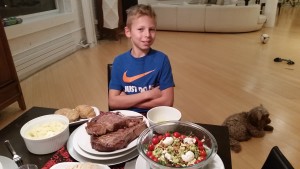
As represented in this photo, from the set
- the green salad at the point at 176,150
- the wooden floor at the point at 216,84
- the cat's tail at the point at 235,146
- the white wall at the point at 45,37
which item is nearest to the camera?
the green salad at the point at 176,150

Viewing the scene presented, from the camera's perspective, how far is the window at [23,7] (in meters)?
3.49

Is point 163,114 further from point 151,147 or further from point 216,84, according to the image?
point 216,84

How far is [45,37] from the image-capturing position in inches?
156

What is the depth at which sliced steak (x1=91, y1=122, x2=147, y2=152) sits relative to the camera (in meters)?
0.80

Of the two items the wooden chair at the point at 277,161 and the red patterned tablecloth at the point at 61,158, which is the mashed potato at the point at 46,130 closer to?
the red patterned tablecloth at the point at 61,158

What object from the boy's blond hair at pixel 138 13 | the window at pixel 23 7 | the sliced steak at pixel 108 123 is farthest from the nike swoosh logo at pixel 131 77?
the window at pixel 23 7

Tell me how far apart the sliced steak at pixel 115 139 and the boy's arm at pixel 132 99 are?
1.08 feet

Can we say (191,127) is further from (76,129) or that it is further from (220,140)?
(76,129)

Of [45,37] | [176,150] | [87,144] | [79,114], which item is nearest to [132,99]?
[79,114]

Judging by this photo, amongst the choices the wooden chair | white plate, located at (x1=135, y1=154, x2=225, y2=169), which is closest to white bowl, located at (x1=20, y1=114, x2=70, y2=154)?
white plate, located at (x1=135, y1=154, x2=225, y2=169)

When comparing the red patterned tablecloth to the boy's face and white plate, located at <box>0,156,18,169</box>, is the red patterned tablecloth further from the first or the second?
the boy's face

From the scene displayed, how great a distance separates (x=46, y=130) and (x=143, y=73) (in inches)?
23.0

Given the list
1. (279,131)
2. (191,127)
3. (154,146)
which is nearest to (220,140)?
(191,127)

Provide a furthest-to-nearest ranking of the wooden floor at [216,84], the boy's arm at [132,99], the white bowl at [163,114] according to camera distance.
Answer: the wooden floor at [216,84]
the boy's arm at [132,99]
the white bowl at [163,114]
